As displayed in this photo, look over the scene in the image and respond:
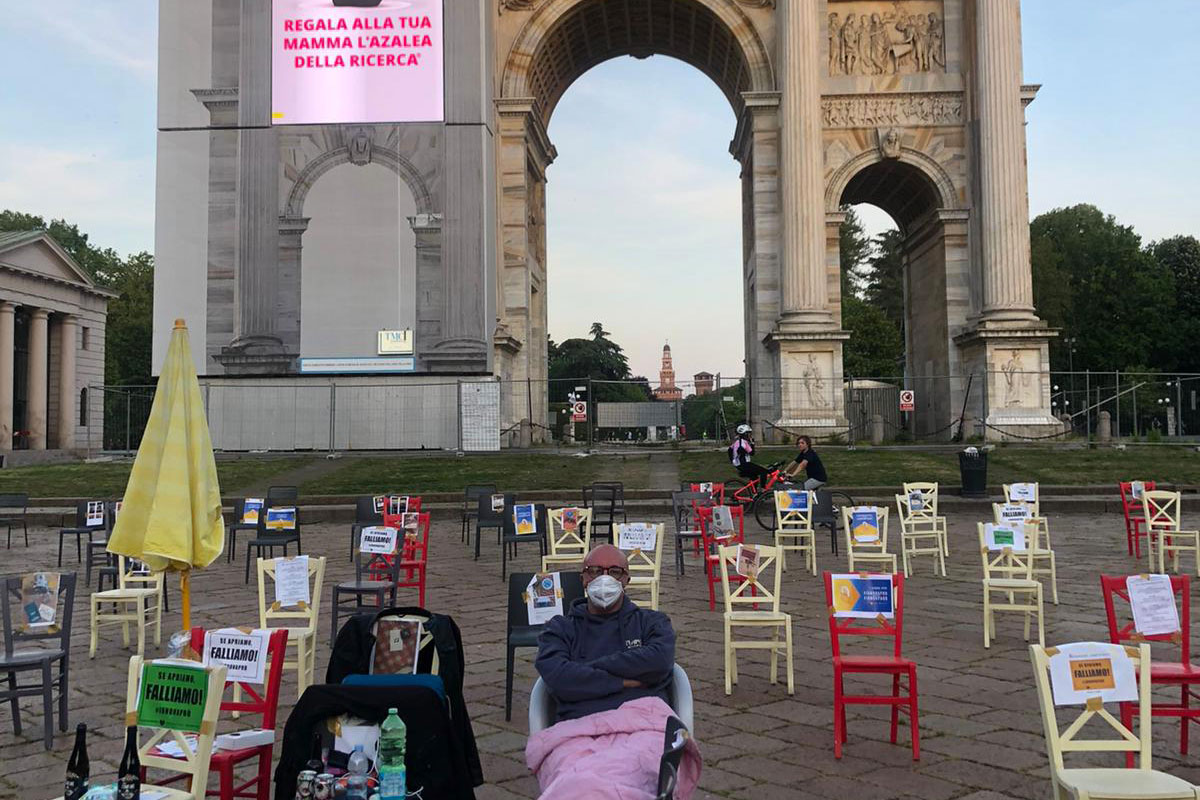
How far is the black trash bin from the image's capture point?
65.0 feet

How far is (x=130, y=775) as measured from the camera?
3.62 metres

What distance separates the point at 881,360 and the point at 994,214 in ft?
120

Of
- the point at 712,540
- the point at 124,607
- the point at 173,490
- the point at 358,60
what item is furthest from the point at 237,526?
the point at 358,60

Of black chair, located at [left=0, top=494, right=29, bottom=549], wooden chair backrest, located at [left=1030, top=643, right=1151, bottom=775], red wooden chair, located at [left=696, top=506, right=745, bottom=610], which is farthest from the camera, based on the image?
black chair, located at [left=0, top=494, right=29, bottom=549]

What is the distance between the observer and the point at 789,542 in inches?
563

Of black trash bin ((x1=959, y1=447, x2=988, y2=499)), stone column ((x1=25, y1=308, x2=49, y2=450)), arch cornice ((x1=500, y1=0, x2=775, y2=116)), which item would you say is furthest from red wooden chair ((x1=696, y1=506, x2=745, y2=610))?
stone column ((x1=25, y1=308, x2=49, y2=450))

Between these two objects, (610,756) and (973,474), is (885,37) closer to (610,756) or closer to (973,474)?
(973,474)

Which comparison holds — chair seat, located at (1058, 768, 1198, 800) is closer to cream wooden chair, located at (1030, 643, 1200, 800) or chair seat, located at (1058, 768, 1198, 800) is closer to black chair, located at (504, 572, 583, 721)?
cream wooden chair, located at (1030, 643, 1200, 800)

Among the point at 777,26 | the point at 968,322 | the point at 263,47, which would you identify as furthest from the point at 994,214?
the point at 263,47

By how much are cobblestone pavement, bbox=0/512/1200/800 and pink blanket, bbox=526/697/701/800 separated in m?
0.78

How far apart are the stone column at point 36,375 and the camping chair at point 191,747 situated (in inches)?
2091

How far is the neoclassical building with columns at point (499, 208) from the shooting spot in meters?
29.1

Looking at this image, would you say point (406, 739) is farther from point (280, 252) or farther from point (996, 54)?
point (996, 54)

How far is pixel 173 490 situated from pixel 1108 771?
5.21 meters
